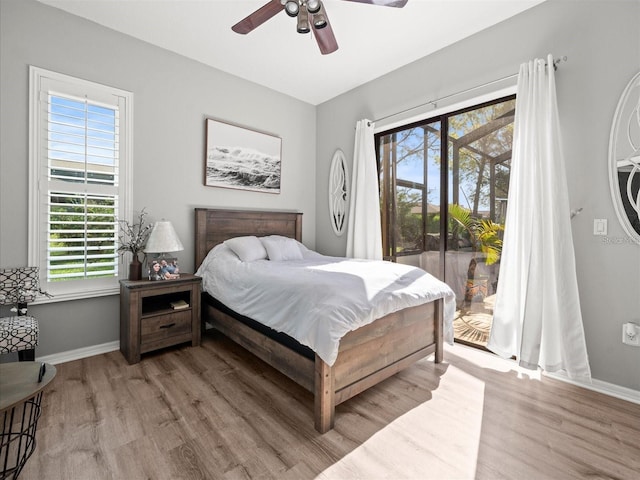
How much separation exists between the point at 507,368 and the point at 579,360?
1.60 ft

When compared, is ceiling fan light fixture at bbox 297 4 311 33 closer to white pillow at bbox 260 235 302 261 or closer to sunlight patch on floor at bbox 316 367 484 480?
white pillow at bbox 260 235 302 261

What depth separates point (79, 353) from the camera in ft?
8.66

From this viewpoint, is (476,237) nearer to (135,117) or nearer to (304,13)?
(304,13)

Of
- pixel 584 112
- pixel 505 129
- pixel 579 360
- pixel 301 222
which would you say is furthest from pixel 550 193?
pixel 301 222

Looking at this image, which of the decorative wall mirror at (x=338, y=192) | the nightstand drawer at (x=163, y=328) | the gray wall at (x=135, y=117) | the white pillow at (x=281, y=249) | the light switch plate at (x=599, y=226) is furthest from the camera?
the decorative wall mirror at (x=338, y=192)

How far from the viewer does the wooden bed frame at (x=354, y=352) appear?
175 centimetres

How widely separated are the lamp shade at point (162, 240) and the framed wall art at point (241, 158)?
815 millimetres

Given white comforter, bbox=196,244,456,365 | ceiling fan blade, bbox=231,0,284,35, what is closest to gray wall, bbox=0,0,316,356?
white comforter, bbox=196,244,456,365

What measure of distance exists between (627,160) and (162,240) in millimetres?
3572

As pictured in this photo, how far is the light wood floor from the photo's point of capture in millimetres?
1457

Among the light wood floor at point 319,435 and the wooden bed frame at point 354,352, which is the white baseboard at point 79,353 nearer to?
the light wood floor at point 319,435

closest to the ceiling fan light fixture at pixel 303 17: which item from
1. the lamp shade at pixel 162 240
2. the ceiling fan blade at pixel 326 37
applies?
the ceiling fan blade at pixel 326 37

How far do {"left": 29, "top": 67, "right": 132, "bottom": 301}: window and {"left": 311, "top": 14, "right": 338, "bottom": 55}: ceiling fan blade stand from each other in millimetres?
1856

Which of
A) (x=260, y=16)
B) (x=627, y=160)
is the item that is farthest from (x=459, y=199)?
(x=260, y=16)
